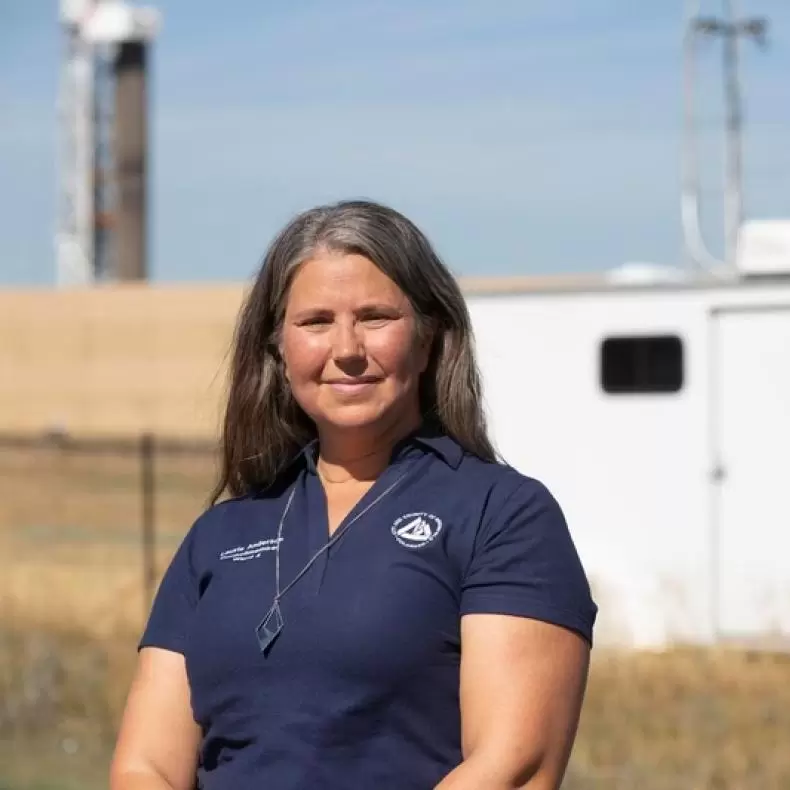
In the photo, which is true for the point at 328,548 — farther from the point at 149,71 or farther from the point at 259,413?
the point at 149,71

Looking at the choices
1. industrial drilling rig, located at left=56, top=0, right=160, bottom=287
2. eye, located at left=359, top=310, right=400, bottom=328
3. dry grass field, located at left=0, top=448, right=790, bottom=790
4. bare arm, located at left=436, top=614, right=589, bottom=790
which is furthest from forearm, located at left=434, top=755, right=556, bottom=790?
industrial drilling rig, located at left=56, top=0, right=160, bottom=287

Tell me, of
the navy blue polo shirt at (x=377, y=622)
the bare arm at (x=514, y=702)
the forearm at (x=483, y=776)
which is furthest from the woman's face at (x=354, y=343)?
the forearm at (x=483, y=776)

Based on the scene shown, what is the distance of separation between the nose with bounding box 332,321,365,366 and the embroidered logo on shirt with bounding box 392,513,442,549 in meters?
0.26

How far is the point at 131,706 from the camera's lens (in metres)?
2.86

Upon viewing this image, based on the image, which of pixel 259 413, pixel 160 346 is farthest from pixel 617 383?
pixel 160 346

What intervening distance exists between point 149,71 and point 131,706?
3810 cm

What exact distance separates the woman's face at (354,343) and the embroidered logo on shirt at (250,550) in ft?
0.70

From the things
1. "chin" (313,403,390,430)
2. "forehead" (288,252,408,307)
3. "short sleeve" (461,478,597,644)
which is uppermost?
"forehead" (288,252,408,307)

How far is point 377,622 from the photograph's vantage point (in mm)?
2564

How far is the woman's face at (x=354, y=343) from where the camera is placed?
2.76m

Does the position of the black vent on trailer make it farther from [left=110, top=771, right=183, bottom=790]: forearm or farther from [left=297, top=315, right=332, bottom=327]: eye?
[left=110, top=771, right=183, bottom=790]: forearm

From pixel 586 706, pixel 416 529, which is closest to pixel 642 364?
pixel 586 706

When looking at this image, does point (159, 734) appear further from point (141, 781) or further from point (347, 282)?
point (347, 282)

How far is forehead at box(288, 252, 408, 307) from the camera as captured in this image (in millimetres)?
2766
